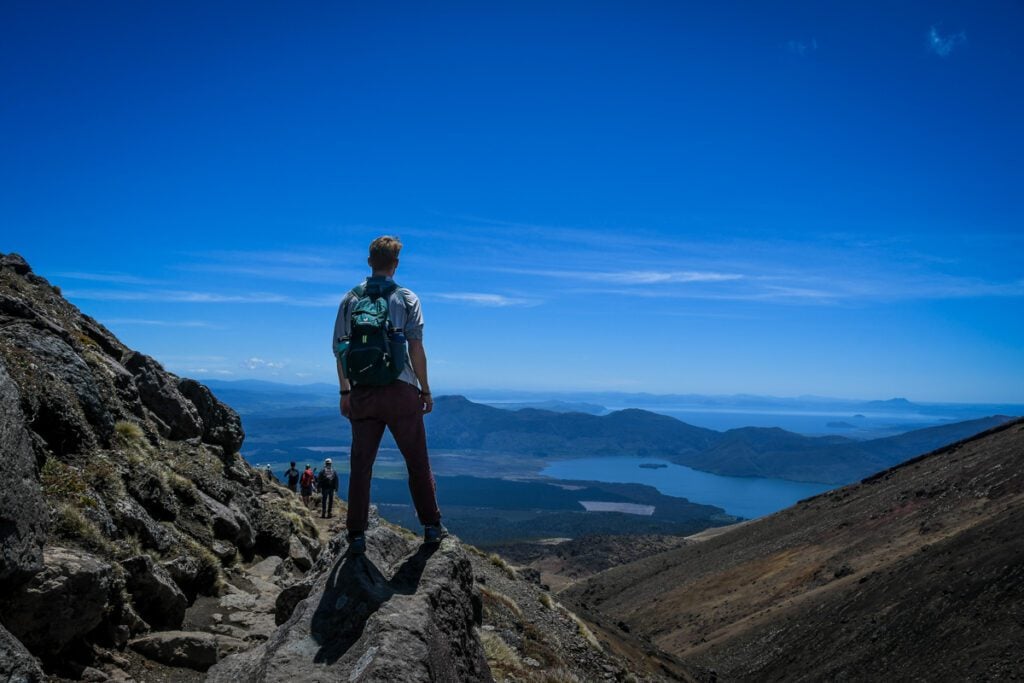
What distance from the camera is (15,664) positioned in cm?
411

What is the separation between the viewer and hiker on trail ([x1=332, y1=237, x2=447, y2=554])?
6258 millimetres

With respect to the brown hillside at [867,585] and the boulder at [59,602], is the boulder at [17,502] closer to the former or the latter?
the boulder at [59,602]

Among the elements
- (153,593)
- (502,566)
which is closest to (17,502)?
(153,593)

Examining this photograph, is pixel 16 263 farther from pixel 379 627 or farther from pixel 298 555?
pixel 379 627

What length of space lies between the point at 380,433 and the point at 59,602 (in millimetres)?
3385

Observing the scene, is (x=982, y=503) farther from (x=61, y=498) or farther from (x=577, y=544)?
(x=577, y=544)

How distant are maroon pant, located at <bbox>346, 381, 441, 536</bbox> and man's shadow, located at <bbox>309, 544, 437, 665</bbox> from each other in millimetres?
551

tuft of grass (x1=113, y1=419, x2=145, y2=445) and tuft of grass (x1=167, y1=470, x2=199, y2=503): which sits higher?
tuft of grass (x1=113, y1=419, x2=145, y2=445)

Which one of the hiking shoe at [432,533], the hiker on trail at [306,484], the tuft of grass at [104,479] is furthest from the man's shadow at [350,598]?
the hiker on trail at [306,484]

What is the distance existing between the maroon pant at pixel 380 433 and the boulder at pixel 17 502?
2715 millimetres

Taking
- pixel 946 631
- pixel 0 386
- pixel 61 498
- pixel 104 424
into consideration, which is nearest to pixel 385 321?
pixel 0 386

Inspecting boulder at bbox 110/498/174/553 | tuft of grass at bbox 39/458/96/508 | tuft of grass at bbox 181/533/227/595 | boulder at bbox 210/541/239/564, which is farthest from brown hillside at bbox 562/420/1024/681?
tuft of grass at bbox 39/458/96/508

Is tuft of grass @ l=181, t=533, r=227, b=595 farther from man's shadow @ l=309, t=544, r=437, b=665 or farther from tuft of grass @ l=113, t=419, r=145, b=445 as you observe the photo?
man's shadow @ l=309, t=544, r=437, b=665

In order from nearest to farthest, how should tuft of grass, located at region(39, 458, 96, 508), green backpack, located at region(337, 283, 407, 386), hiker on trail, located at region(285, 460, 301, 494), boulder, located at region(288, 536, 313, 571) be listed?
green backpack, located at region(337, 283, 407, 386) < tuft of grass, located at region(39, 458, 96, 508) < boulder, located at region(288, 536, 313, 571) < hiker on trail, located at region(285, 460, 301, 494)
